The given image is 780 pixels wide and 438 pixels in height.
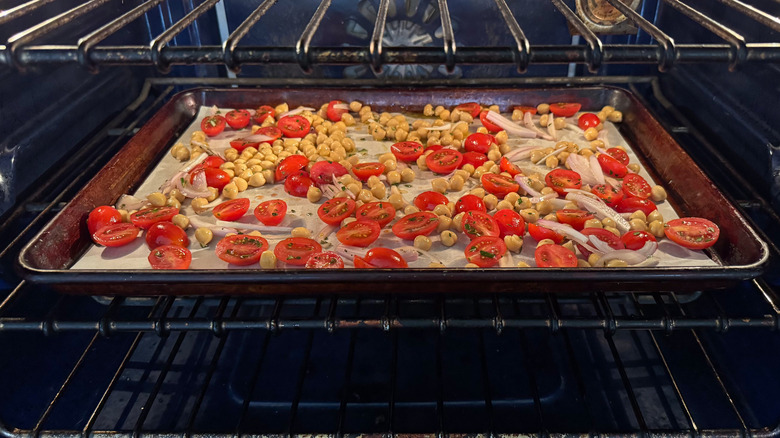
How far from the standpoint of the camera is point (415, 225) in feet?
6.07

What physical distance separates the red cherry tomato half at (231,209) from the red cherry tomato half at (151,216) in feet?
0.48

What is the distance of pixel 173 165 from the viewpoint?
2.26 metres

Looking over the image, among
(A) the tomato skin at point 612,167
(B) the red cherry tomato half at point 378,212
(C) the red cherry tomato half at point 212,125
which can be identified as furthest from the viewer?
(C) the red cherry tomato half at point 212,125

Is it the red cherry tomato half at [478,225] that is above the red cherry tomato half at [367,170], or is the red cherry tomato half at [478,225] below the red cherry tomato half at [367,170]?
below

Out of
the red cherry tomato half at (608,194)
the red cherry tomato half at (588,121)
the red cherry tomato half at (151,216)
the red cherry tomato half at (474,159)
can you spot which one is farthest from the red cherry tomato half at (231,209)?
the red cherry tomato half at (588,121)

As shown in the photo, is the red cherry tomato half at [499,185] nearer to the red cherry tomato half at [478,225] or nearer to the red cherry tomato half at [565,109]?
the red cherry tomato half at [478,225]

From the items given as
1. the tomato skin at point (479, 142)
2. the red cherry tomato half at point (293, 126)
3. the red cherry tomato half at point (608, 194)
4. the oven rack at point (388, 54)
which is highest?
the oven rack at point (388, 54)

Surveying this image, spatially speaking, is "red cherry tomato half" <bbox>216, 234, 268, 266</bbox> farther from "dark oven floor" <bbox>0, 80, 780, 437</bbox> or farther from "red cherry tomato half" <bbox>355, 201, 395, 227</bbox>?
"red cherry tomato half" <bbox>355, 201, 395, 227</bbox>

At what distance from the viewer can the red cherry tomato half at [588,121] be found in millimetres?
2438

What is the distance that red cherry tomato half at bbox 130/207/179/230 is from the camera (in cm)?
186

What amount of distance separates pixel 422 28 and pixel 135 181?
4.55ft

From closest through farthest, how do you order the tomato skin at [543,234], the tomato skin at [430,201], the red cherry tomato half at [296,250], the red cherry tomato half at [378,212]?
the red cherry tomato half at [296,250]
the tomato skin at [543,234]
the red cherry tomato half at [378,212]
the tomato skin at [430,201]

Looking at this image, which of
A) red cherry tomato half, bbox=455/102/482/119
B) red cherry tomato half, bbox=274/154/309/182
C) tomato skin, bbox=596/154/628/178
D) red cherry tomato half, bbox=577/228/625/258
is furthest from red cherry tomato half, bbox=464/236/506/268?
red cherry tomato half, bbox=455/102/482/119

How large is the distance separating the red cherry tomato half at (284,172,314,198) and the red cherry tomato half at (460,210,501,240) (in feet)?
2.08
